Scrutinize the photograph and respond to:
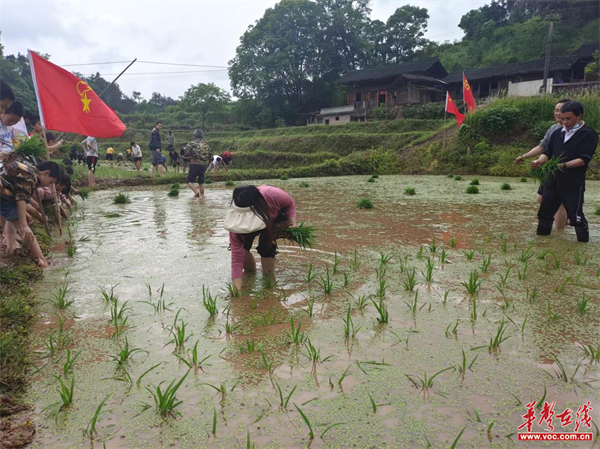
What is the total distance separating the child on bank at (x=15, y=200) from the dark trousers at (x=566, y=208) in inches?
223

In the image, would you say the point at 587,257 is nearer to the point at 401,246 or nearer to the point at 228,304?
the point at 401,246

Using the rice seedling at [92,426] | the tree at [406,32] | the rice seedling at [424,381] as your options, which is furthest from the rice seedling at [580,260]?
the tree at [406,32]

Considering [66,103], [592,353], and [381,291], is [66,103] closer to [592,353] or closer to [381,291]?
[381,291]

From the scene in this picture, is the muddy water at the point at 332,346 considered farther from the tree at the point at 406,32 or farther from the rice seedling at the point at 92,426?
the tree at the point at 406,32

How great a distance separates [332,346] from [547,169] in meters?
3.92

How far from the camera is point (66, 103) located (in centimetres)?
505

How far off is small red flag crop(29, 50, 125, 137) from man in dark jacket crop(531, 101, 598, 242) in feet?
17.8

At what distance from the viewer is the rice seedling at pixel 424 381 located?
1917 millimetres

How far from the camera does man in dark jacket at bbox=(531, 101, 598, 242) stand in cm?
464

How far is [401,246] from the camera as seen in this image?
4.78 m

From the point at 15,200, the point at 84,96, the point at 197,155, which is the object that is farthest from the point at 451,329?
the point at 197,155

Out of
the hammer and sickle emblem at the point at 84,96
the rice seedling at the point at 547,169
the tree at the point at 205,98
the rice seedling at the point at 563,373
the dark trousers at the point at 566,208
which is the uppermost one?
the tree at the point at 205,98

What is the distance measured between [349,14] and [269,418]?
2034 inches

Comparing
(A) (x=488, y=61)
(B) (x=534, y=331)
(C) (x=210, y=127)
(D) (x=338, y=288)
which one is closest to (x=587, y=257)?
(B) (x=534, y=331)
